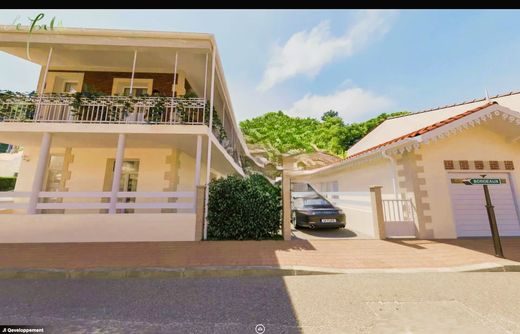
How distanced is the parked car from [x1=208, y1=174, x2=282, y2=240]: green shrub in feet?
4.88

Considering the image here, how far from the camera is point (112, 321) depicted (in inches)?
92.1

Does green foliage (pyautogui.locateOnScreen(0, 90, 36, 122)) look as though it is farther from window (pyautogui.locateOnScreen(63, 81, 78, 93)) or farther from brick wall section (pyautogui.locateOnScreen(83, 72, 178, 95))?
brick wall section (pyautogui.locateOnScreen(83, 72, 178, 95))

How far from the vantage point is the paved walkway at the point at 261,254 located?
166 inches

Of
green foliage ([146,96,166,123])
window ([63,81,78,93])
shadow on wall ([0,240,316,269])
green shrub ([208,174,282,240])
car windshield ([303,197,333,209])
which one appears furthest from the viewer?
window ([63,81,78,93])

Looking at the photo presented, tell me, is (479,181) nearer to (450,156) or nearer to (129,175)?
(450,156)

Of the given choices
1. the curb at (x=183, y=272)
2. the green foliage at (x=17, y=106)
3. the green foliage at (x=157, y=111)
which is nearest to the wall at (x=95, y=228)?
the curb at (x=183, y=272)

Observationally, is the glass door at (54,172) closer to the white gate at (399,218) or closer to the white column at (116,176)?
the white column at (116,176)

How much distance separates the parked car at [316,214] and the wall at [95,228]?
13.4 feet

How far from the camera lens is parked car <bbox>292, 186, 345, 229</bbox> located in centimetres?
755

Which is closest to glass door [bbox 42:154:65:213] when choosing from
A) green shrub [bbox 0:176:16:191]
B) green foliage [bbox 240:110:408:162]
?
green shrub [bbox 0:176:16:191]

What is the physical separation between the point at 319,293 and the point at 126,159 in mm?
9714

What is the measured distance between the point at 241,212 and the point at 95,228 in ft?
15.0

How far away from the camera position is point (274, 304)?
2727mm

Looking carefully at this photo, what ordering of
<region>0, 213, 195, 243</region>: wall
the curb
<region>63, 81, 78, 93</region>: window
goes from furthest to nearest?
<region>63, 81, 78, 93</region>: window < <region>0, 213, 195, 243</region>: wall < the curb
